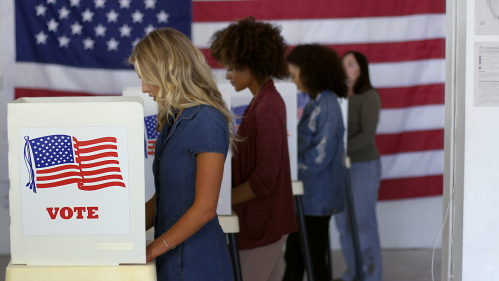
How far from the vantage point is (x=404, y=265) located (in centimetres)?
338

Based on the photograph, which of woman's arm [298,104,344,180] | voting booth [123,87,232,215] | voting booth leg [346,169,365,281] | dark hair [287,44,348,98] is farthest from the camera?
voting booth leg [346,169,365,281]

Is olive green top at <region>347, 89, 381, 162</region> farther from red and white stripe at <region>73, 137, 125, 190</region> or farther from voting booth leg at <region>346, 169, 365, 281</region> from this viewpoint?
red and white stripe at <region>73, 137, 125, 190</region>

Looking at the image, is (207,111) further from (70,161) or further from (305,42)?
(305,42)

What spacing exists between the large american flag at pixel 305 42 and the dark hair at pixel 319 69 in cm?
84

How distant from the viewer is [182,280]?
1.13 metres

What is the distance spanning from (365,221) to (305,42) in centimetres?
125

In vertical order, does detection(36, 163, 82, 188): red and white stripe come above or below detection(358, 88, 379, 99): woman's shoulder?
below

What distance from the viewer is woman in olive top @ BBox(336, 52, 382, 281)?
295cm

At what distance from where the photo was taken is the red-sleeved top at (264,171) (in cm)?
162

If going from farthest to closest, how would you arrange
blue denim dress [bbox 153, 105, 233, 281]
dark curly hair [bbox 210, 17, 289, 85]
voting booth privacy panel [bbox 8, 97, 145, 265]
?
dark curly hair [bbox 210, 17, 289, 85] < blue denim dress [bbox 153, 105, 233, 281] < voting booth privacy panel [bbox 8, 97, 145, 265]

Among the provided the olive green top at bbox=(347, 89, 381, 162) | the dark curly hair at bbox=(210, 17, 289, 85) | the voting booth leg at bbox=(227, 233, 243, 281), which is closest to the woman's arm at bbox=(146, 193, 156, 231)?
the voting booth leg at bbox=(227, 233, 243, 281)

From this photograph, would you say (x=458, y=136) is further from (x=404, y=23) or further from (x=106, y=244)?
(x=404, y=23)

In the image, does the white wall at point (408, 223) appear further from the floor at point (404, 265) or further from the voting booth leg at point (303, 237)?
the voting booth leg at point (303, 237)

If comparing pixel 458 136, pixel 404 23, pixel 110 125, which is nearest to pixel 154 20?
pixel 404 23
